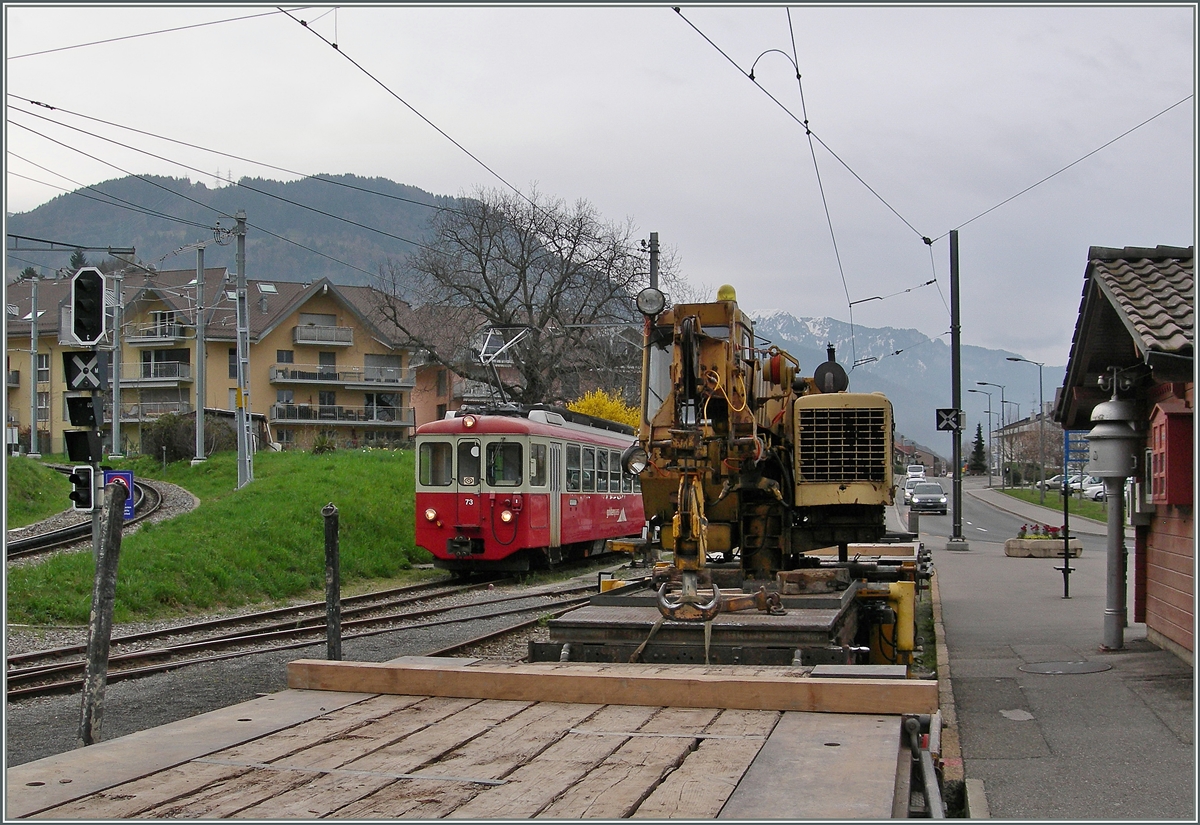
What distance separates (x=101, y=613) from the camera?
655 centimetres

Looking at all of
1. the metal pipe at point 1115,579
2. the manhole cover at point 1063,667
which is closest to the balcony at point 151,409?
the metal pipe at point 1115,579

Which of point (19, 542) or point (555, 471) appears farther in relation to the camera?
point (555, 471)

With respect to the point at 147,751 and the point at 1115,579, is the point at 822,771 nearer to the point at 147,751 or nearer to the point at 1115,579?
the point at 147,751

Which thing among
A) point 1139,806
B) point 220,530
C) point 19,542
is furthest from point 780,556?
point 19,542

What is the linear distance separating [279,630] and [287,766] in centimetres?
1034

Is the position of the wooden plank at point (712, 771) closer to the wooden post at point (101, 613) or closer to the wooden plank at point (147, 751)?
the wooden plank at point (147, 751)

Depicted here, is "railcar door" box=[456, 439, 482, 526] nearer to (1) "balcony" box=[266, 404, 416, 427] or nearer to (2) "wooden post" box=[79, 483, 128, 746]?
(2) "wooden post" box=[79, 483, 128, 746]

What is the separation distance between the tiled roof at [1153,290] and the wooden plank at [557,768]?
5017mm

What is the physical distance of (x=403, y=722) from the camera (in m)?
4.71

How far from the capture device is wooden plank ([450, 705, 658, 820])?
3.46 m

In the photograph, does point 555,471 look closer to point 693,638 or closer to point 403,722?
point 693,638

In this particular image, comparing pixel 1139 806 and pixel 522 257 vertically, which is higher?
pixel 522 257

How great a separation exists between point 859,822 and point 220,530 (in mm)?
18667

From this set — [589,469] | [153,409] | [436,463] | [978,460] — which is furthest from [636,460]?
[978,460]
